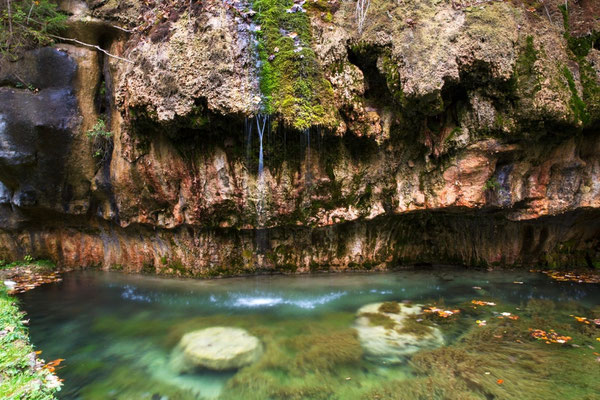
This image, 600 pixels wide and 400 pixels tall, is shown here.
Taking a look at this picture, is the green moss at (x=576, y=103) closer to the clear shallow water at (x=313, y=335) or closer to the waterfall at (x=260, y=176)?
the clear shallow water at (x=313, y=335)

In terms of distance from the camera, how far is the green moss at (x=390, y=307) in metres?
6.55

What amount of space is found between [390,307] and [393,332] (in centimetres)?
116

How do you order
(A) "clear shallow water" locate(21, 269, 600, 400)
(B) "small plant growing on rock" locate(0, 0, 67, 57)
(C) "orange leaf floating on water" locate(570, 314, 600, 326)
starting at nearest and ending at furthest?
(A) "clear shallow water" locate(21, 269, 600, 400), (C) "orange leaf floating on water" locate(570, 314, 600, 326), (B) "small plant growing on rock" locate(0, 0, 67, 57)

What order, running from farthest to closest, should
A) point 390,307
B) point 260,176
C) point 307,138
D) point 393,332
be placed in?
point 260,176, point 307,138, point 390,307, point 393,332

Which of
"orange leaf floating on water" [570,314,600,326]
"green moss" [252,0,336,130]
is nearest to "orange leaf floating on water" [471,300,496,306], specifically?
"orange leaf floating on water" [570,314,600,326]

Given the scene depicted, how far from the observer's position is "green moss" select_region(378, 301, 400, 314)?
655 centimetres

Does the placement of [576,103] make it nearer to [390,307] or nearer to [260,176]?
[390,307]

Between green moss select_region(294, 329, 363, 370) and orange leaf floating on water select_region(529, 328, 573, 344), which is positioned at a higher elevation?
orange leaf floating on water select_region(529, 328, 573, 344)

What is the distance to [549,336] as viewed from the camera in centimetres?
523

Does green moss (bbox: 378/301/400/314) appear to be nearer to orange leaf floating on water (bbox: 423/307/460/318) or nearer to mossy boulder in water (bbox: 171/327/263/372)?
orange leaf floating on water (bbox: 423/307/460/318)

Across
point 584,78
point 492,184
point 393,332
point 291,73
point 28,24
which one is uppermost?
point 28,24

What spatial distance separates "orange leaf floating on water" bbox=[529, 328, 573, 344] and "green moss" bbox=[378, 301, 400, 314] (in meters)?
2.23

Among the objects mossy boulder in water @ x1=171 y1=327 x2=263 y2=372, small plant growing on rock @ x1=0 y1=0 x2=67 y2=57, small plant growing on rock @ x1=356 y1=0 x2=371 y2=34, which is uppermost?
small plant growing on rock @ x1=0 y1=0 x2=67 y2=57

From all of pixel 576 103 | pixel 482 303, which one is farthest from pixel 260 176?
pixel 576 103
